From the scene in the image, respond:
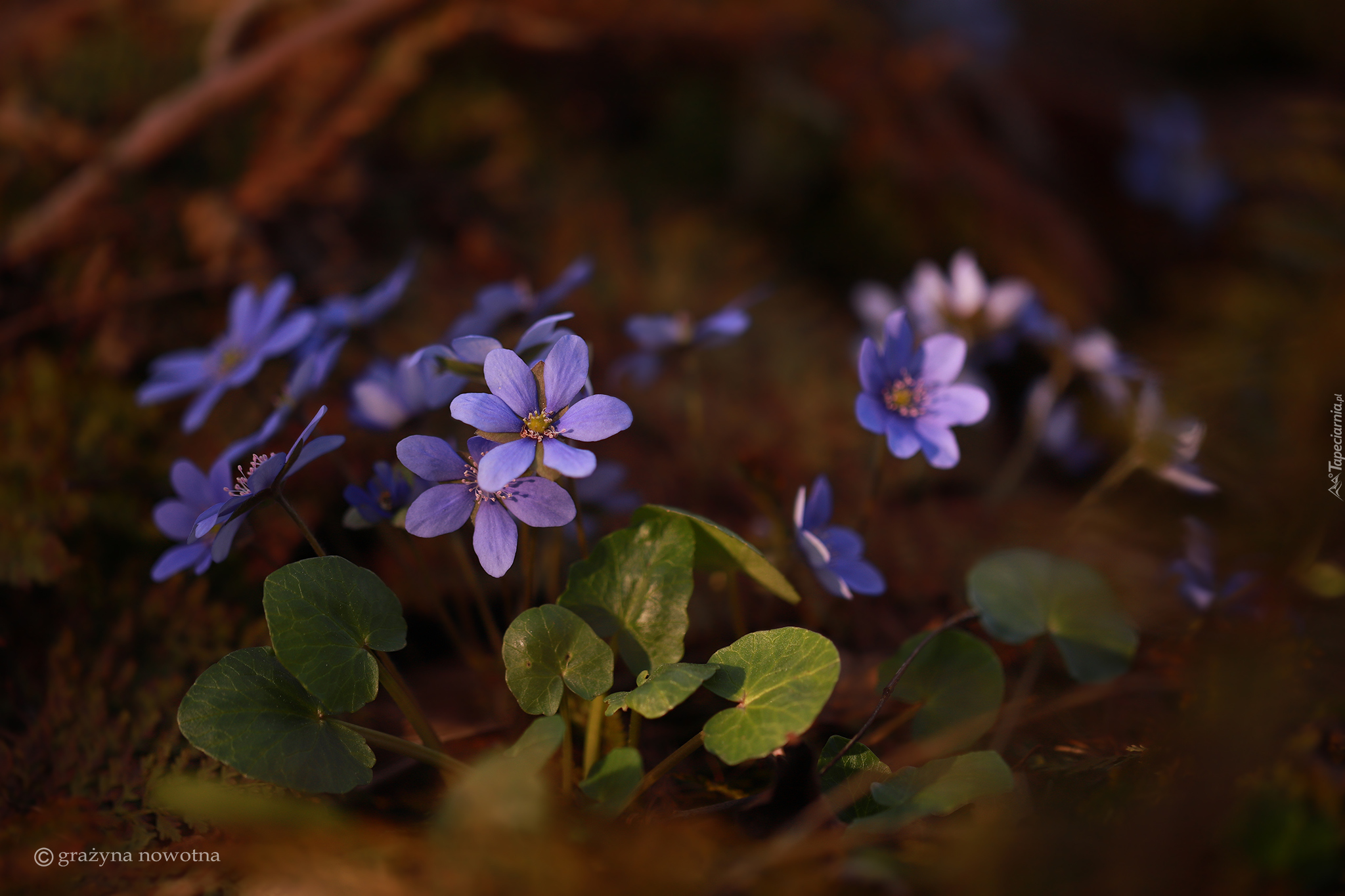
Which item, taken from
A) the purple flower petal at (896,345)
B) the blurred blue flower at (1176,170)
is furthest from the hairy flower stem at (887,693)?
the blurred blue flower at (1176,170)

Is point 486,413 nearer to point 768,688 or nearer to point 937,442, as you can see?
point 768,688

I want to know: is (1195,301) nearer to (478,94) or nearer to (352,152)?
(478,94)

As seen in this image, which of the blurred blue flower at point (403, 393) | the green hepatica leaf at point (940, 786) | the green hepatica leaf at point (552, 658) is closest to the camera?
the green hepatica leaf at point (940, 786)

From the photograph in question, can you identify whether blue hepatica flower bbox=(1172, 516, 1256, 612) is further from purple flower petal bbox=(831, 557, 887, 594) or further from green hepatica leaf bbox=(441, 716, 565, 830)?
green hepatica leaf bbox=(441, 716, 565, 830)

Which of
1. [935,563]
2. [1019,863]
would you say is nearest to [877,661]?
[935,563]

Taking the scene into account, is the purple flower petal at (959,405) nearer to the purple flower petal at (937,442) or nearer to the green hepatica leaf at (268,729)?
the purple flower petal at (937,442)

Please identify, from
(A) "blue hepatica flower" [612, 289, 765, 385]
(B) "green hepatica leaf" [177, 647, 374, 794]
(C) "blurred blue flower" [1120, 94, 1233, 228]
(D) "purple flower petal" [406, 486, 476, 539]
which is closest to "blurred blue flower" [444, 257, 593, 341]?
(A) "blue hepatica flower" [612, 289, 765, 385]
